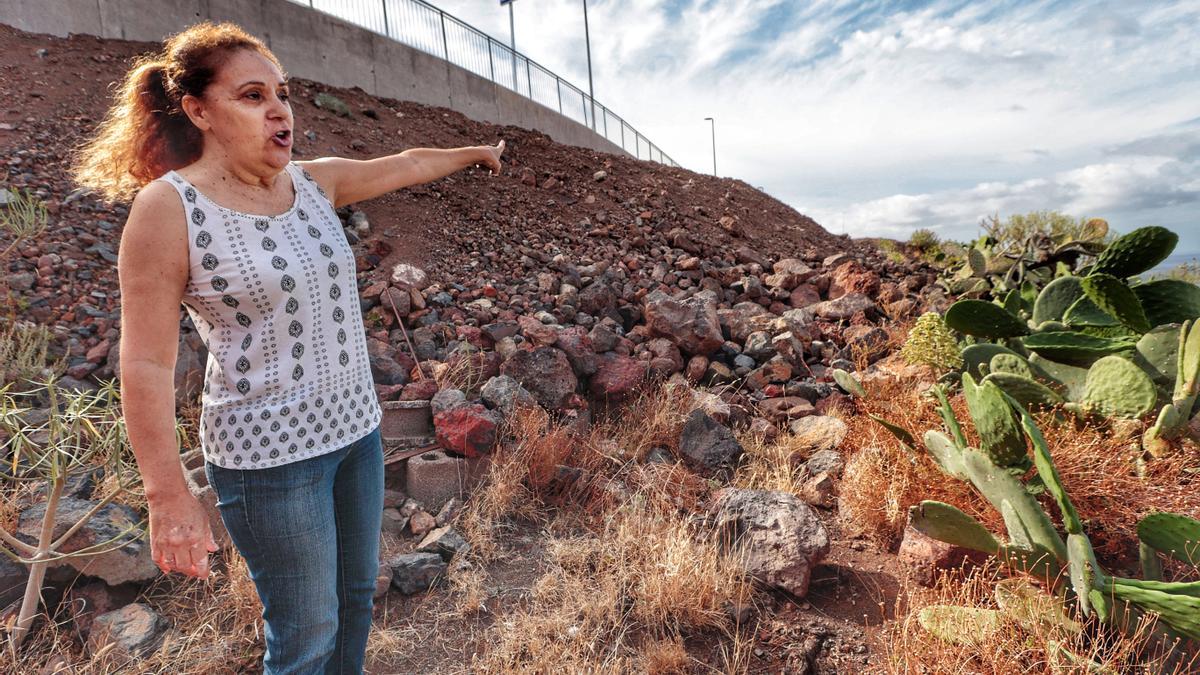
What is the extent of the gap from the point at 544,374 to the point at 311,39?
9.81m

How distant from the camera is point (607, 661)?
2.38 meters

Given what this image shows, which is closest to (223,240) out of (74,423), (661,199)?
(74,423)

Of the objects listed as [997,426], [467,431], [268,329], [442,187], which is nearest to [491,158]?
[268,329]

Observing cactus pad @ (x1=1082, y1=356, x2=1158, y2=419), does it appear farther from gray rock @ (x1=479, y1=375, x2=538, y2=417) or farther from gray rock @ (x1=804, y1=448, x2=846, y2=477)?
gray rock @ (x1=479, y1=375, x2=538, y2=417)

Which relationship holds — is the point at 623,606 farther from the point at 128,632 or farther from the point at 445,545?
the point at 128,632

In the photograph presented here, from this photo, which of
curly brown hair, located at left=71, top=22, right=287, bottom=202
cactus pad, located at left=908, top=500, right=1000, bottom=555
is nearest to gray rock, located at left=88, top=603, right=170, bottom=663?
curly brown hair, located at left=71, top=22, right=287, bottom=202

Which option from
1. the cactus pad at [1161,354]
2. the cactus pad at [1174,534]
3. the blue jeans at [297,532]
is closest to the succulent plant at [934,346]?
the cactus pad at [1161,354]

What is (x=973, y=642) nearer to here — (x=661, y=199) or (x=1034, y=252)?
(x=1034, y=252)

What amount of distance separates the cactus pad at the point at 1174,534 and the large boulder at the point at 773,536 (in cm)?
120

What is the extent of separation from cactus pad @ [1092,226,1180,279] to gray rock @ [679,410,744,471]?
231 cm

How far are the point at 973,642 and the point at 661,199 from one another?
27.3 ft

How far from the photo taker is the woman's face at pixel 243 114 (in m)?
1.46

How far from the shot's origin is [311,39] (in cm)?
1121

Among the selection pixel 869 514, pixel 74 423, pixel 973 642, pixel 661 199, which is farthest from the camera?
pixel 661 199
